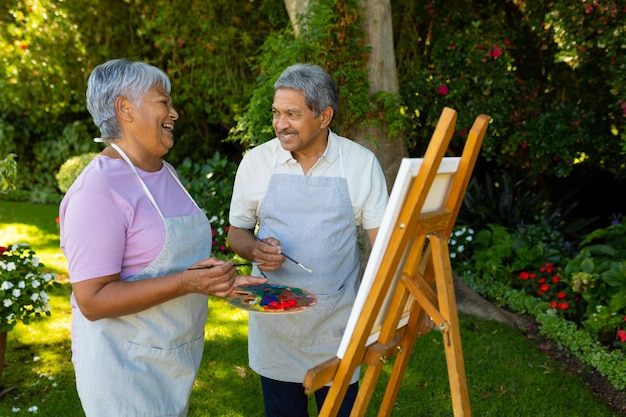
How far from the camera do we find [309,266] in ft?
8.30

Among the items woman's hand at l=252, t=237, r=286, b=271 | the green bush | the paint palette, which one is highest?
woman's hand at l=252, t=237, r=286, b=271

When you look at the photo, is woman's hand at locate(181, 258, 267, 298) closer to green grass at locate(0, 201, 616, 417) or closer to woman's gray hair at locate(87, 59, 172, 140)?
woman's gray hair at locate(87, 59, 172, 140)

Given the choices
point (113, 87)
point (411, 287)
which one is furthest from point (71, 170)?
point (411, 287)

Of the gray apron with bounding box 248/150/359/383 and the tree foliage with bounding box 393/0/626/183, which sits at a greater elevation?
the tree foliage with bounding box 393/0/626/183

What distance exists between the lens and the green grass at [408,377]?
12.3 ft

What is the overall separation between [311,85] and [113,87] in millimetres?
742

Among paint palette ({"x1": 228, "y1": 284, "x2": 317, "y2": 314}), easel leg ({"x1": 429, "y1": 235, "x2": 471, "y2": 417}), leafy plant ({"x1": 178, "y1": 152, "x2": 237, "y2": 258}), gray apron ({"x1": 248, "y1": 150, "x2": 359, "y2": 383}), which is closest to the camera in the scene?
easel leg ({"x1": 429, "y1": 235, "x2": 471, "y2": 417})

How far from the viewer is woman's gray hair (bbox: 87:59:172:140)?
1988 millimetres

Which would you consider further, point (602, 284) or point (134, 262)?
point (602, 284)

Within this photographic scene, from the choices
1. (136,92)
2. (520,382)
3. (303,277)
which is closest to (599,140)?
(520,382)

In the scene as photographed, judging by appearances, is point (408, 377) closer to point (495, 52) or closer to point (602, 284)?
point (602, 284)

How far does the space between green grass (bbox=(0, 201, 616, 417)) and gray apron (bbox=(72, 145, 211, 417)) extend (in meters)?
1.65

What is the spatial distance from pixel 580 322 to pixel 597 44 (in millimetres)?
2278

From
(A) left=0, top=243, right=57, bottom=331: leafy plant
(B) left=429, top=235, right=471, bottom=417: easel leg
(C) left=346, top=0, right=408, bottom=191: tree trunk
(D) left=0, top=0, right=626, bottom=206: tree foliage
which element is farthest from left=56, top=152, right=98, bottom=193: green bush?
(B) left=429, top=235, right=471, bottom=417: easel leg
